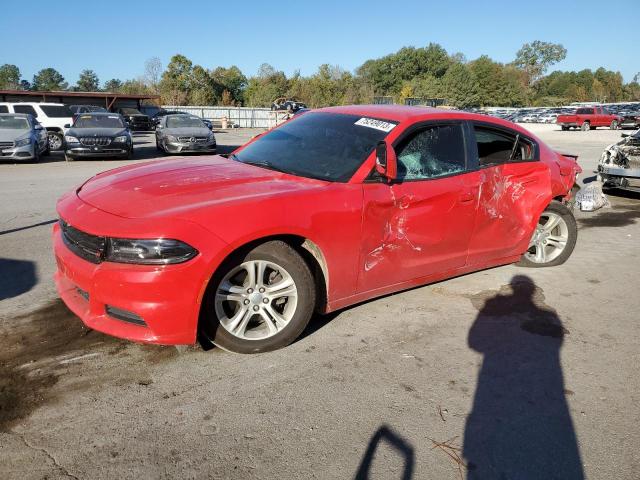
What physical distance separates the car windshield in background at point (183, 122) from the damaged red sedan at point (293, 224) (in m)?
14.4

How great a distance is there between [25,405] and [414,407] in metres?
2.14

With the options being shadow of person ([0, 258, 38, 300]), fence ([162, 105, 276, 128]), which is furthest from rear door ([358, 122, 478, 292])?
fence ([162, 105, 276, 128])

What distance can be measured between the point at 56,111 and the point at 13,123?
523 centimetres

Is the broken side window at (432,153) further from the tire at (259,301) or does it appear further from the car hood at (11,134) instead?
the car hood at (11,134)

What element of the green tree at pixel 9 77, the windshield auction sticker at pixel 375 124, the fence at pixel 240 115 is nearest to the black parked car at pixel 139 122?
the fence at pixel 240 115

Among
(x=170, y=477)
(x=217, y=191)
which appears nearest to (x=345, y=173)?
(x=217, y=191)

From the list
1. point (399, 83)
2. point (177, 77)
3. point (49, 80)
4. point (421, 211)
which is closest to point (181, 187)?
point (421, 211)

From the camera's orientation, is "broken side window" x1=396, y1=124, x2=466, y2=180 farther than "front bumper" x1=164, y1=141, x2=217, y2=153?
No

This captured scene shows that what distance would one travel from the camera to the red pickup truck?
38.9 meters

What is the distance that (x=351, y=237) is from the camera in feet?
11.3

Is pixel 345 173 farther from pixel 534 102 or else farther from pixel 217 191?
pixel 534 102

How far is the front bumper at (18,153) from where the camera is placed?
14.1 m

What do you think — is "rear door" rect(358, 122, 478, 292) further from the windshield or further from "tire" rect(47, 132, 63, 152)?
"tire" rect(47, 132, 63, 152)

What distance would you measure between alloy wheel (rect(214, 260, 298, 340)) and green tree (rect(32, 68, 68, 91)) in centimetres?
13203
